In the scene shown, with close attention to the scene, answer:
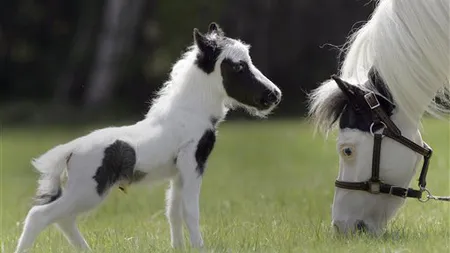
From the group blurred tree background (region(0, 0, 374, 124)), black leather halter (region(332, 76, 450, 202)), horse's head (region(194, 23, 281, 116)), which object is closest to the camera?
black leather halter (region(332, 76, 450, 202))

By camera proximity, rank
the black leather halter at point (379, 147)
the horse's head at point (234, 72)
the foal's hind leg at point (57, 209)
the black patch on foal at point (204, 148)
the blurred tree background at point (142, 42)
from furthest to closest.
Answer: the blurred tree background at point (142, 42), the horse's head at point (234, 72), the black patch on foal at point (204, 148), the black leather halter at point (379, 147), the foal's hind leg at point (57, 209)

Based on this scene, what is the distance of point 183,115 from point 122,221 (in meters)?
2.44

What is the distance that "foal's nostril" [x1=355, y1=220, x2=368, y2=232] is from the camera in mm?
4418

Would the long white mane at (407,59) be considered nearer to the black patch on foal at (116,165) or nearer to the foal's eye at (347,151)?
the foal's eye at (347,151)

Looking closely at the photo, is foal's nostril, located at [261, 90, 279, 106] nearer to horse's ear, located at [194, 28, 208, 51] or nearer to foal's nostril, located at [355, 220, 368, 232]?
horse's ear, located at [194, 28, 208, 51]

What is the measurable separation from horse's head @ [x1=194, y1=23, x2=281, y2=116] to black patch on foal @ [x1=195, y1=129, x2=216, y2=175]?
0.82ft

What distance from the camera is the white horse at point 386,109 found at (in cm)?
431

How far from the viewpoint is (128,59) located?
28.5m

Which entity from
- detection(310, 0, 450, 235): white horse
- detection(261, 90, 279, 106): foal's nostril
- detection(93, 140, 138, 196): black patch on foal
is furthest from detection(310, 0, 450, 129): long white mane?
detection(93, 140, 138, 196): black patch on foal

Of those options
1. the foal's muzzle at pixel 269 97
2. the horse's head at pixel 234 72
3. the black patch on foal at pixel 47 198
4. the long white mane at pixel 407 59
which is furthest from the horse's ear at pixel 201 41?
the black patch on foal at pixel 47 198

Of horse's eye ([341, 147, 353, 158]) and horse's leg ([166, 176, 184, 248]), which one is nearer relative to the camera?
horse's eye ([341, 147, 353, 158])

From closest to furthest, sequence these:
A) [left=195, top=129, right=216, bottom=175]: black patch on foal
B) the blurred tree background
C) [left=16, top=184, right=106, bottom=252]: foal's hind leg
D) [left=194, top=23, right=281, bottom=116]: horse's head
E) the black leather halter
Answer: [left=16, top=184, right=106, bottom=252]: foal's hind leg, the black leather halter, [left=195, top=129, right=216, bottom=175]: black patch on foal, [left=194, top=23, right=281, bottom=116]: horse's head, the blurred tree background

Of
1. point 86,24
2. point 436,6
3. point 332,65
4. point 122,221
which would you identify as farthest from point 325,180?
point 86,24

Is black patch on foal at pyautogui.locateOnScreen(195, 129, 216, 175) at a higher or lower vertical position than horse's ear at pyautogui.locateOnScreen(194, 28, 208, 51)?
lower
